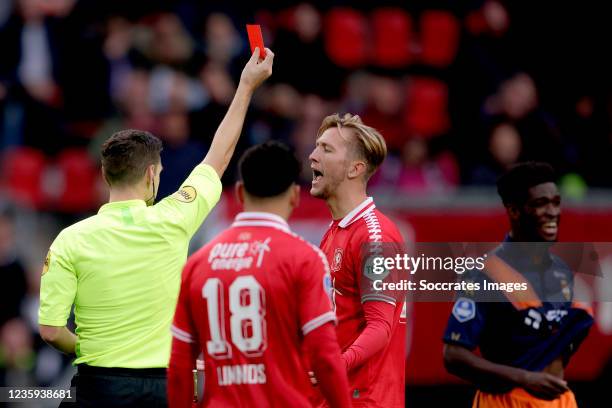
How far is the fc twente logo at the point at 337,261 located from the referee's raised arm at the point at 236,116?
0.78m

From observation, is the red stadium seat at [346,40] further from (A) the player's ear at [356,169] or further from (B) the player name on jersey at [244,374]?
(B) the player name on jersey at [244,374]

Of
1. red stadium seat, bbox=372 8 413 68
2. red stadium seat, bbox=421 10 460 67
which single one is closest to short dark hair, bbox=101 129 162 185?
red stadium seat, bbox=372 8 413 68

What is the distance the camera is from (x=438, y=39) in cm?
1427

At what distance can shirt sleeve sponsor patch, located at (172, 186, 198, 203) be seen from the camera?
603 centimetres

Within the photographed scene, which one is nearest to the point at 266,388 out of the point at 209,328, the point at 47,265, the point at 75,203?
the point at 209,328

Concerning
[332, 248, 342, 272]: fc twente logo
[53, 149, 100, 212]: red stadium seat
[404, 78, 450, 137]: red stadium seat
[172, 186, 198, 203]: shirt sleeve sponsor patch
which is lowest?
[332, 248, 342, 272]: fc twente logo

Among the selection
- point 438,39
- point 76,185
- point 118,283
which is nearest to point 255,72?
point 118,283

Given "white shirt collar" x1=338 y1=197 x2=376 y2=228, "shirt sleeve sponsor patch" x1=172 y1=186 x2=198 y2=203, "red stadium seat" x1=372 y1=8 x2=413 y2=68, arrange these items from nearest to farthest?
"shirt sleeve sponsor patch" x1=172 y1=186 x2=198 y2=203 → "white shirt collar" x1=338 y1=197 x2=376 y2=228 → "red stadium seat" x1=372 y1=8 x2=413 y2=68

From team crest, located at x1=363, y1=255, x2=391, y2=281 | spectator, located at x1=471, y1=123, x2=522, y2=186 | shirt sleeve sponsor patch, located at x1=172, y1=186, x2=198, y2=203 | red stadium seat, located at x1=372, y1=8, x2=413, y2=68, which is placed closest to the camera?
shirt sleeve sponsor patch, located at x1=172, y1=186, x2=198, y2=203

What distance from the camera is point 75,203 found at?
455 inches

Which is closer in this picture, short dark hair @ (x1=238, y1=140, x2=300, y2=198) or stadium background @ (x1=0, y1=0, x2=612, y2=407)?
short dark hair @ (x1=238, y1=140, x2=300, y2=198)

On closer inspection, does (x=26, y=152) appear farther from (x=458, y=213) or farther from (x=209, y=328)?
(x=209, y=328)

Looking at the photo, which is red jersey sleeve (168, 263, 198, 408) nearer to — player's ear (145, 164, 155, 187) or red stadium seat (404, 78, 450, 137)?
player's ear (145, 164, 155, 187)

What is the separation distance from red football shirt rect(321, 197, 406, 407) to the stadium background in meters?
3.90
